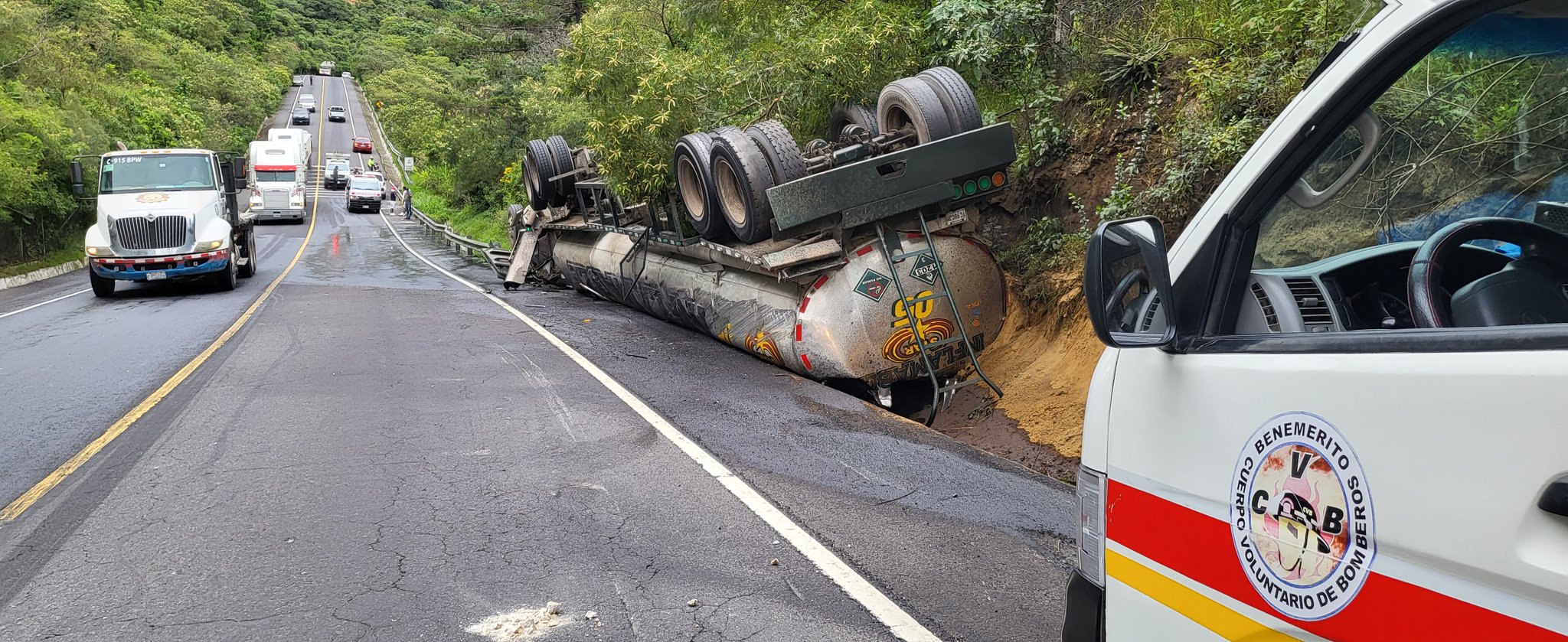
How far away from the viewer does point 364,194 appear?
51406 mm

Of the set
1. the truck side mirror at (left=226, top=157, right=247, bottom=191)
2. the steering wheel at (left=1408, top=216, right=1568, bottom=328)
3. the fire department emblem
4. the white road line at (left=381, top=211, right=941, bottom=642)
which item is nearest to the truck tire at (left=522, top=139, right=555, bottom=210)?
the truck side mirror at (left=226, top=157, right=247, bottom=191)

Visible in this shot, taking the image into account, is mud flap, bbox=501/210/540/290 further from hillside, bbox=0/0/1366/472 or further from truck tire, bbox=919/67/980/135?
truck tire, bbox=919/67/980/135

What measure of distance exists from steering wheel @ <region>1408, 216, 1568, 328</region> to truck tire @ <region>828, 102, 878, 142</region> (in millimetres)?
8347

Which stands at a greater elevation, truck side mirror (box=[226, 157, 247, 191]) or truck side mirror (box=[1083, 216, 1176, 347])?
truck side mirror (box=[1083, 216, 1176, 347])

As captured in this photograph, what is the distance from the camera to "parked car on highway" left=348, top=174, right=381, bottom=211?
2024 inches

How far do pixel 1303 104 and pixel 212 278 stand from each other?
20126 mm

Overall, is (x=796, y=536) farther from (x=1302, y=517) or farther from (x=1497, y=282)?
(x=1497, y=282)

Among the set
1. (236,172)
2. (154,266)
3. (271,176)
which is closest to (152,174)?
(236,172)

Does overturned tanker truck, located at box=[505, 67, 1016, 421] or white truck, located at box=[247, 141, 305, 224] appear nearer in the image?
overturned tanker truck, located at box=[505, 67, 1016, 421]

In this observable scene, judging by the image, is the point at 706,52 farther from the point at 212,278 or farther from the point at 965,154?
the point at 212,278

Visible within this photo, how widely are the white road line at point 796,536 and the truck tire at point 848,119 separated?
4.05m

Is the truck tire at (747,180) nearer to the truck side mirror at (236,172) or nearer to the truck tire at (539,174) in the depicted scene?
the truck tire at (539,174)

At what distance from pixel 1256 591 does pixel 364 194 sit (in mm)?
54915

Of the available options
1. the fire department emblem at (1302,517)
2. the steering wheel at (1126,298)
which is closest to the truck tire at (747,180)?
the steering wheel at (1126,298)
